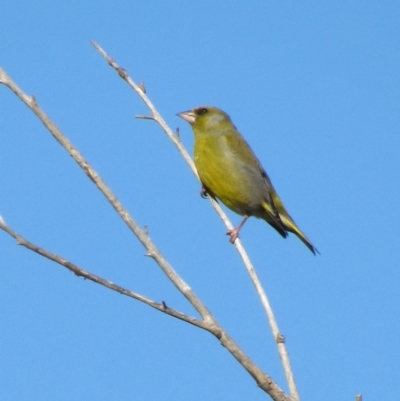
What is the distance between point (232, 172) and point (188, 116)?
2.99ft

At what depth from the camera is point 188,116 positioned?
897 cm

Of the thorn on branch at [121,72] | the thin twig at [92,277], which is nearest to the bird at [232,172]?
the thorn on branch at [121,72]

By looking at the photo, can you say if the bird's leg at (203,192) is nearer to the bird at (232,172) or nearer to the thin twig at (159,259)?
the bird at (232,172)

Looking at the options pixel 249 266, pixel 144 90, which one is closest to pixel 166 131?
pixel 144 90

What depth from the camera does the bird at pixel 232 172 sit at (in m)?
8.29

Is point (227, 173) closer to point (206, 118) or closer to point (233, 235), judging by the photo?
point (206, 118)

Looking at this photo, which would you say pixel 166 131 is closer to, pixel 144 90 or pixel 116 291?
pixel 144 90

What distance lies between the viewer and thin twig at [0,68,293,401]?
13.2ft

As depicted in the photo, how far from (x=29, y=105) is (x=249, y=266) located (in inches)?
62.1

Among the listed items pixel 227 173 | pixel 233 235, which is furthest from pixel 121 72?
pixel 227 173

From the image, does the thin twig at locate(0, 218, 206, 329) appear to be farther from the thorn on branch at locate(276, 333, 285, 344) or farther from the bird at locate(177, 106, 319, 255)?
the bird at locate(177, 106, 319, 255)

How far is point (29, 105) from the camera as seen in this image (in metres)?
4.80

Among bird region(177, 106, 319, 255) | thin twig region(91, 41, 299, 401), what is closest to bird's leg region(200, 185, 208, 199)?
bird region(177, 106, 319, 255)

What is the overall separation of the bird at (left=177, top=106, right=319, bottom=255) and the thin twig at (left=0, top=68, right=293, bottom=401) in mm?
3441
